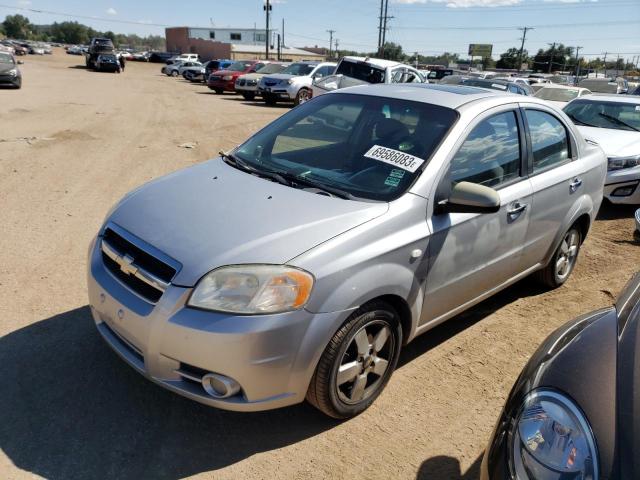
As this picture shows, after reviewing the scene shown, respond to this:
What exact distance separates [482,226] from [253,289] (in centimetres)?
168

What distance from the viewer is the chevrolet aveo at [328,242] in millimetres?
2375

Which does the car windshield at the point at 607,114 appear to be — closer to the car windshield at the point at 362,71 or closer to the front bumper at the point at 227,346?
the car windshield at the point at 362,71

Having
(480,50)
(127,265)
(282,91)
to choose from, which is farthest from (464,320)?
(480,50)

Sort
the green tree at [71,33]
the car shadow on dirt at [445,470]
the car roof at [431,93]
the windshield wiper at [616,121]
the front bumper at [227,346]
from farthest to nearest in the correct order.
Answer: the green tree at [71,33] < the windshield wiper at [616,121] < the car roof at [431,93] < the car shadow on dirt at [445,470] < the front bumper at [227,346]

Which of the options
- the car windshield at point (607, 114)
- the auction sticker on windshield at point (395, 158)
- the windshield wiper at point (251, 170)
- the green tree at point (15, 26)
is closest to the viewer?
the auction sticker on windshield at point (395, 158)

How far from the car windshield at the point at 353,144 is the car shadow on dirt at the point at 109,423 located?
1407mm

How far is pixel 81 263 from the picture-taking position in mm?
4531

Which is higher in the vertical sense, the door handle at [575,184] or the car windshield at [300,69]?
the car windshield at [300,69]

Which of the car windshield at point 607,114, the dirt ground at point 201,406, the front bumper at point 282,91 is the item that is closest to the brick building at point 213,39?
the front bumper at point 282,91

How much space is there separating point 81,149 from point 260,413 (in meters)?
8.07

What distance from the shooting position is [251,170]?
341 cm

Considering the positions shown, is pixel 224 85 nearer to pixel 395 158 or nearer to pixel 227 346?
pixel 395 158

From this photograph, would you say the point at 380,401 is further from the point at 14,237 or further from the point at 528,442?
the point at 14,237

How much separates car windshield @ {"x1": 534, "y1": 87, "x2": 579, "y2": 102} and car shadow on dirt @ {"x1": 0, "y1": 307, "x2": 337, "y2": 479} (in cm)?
1415
